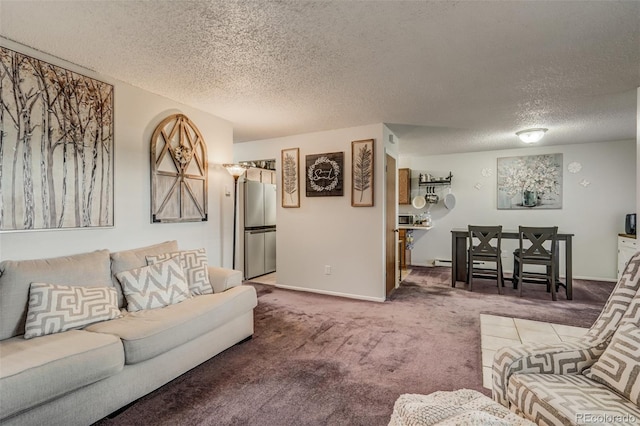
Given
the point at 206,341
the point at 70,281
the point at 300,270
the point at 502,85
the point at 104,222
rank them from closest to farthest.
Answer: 1. the point at 70,281
2. the point at 206,341
3. the point at 104,222
4. the point at 502,85
5. the point at 300,270

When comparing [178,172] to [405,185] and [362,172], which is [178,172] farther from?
[405,185]

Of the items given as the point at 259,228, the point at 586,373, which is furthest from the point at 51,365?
the point at 259,228

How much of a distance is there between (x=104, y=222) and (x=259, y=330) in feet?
5.58

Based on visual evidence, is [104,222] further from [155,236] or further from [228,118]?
[228,118]

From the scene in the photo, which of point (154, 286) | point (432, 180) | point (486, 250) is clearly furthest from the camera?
point (432, 180)

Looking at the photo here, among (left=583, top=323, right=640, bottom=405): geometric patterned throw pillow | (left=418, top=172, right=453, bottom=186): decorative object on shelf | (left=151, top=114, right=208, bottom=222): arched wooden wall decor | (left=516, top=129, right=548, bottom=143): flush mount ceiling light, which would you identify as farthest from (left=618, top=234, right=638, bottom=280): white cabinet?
(left=151, top=114, right=208, bottom=222): arched wooden wall decor

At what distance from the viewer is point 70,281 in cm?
214

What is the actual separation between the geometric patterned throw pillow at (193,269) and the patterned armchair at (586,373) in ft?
7.46

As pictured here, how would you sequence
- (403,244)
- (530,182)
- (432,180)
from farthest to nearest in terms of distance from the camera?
(432,180) < (403,244) < (530,182)

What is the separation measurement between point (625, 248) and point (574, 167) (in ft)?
4.94

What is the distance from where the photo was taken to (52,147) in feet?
7.57

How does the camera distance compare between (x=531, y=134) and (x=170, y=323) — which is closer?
(x=170, y=323)

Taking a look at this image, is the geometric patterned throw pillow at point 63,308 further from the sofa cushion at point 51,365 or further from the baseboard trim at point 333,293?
the baseboard trim at point 333,293

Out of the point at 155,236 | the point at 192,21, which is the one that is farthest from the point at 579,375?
the point at 155,236
